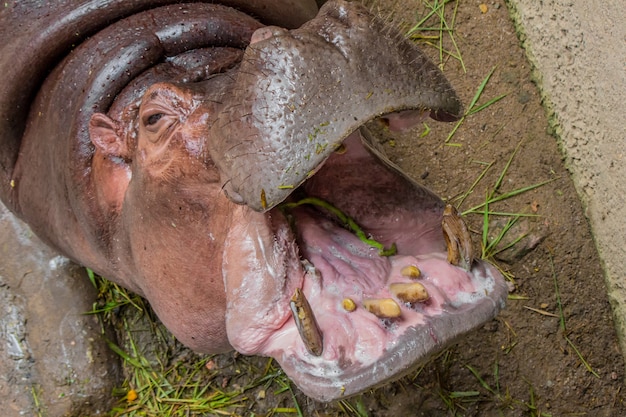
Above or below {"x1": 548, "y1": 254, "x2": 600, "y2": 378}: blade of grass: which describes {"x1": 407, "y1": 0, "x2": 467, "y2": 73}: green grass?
above

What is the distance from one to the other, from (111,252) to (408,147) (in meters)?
1.10

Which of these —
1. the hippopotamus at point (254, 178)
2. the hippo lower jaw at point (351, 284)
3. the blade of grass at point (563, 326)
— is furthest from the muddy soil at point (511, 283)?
the hippo lower jaw at point (351, 284)

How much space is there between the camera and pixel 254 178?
1.20 m

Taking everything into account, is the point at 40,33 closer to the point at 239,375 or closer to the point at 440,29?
the point at 239,375

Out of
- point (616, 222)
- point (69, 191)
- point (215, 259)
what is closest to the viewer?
point (215, 259)

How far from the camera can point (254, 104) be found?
120cm

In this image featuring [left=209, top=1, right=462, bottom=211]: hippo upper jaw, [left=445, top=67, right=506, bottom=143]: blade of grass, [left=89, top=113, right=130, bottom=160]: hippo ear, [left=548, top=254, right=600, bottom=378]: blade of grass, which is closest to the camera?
[left=209, top=1, right=462, bottom=211]: hippo upper jaw

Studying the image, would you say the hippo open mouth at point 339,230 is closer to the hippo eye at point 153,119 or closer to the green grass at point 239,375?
the hippo eye at point 153,119

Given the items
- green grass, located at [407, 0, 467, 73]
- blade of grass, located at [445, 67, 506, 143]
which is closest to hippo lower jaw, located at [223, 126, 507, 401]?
blade of grass, located at [445, 67, 506, 143]

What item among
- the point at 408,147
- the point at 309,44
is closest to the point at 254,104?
the point at 309,44

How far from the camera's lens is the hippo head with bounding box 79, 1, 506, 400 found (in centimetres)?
118

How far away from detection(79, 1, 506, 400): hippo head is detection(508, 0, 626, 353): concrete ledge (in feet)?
3.03

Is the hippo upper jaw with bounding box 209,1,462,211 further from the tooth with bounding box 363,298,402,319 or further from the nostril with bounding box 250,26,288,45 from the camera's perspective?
the tooth with bounding box 363,298,402,319

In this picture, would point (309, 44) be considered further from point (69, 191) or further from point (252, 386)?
point (252, 386)
